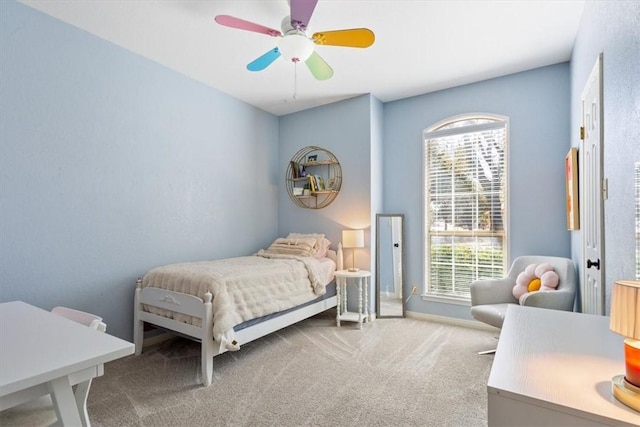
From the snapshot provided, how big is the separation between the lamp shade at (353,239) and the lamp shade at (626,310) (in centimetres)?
290

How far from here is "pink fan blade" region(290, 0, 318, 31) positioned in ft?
6.22

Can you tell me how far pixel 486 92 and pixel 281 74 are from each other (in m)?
2.23

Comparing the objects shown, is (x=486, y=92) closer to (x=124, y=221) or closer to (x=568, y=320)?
(x=568, y=320)

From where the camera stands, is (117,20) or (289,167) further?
(289,167)

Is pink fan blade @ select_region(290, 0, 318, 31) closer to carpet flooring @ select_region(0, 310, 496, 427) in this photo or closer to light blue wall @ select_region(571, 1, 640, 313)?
light blue wall @ select_region(571, 1, 640, 313)

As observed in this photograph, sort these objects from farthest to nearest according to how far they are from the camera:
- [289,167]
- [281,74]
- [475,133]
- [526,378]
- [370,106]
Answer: [289,167], [370,106], [475,133], [281,74], [526,378]

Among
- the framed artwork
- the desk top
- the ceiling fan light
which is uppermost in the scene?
the ceiling fan light

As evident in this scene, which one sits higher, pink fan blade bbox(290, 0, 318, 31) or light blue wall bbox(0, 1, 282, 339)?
pink fan blade bbox(290, 0, 318, 31)

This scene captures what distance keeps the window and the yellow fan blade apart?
1.99 meters

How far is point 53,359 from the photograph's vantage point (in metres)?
1.07

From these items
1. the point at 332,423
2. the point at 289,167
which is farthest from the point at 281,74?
the point at 332,423

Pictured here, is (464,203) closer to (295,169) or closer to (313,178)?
(313,178)

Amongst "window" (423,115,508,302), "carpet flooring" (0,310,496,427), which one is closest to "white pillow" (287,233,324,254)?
"carpet flooring" (0,310,496,427)

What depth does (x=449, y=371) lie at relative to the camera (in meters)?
2.52
